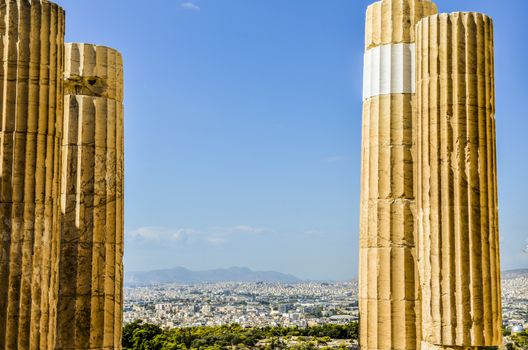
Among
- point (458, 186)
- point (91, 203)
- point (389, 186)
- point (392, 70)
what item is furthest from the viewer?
point (91, 203)

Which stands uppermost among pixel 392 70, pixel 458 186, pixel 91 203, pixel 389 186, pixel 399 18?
pixel 399 18

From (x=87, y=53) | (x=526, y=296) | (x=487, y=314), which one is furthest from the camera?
(x=526, y=296)

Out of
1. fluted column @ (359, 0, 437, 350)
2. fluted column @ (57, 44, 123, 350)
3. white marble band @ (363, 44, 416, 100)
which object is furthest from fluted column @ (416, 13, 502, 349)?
fluted column @ (57, 44, 123, 350)

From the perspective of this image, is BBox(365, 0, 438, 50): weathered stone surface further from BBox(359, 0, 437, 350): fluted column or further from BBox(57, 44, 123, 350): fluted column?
BBox(57, 44, 123, 350): fluted column

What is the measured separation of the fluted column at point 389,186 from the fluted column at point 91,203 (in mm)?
5899

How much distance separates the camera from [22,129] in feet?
42.9

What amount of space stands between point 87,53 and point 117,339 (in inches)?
268

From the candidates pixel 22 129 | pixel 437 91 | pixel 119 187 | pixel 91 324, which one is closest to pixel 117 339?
pixel 91 324

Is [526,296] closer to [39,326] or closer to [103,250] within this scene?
[103,250]

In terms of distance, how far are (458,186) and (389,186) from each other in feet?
6.42

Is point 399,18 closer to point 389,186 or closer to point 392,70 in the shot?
point 392,70

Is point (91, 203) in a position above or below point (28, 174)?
below

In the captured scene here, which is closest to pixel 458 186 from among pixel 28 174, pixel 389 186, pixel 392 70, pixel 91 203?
pixel 389 186

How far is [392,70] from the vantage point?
1739 cm
